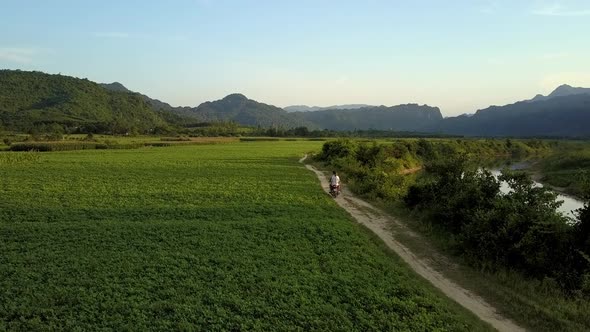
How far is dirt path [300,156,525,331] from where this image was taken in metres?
11.4

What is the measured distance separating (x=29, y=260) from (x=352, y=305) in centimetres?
1094

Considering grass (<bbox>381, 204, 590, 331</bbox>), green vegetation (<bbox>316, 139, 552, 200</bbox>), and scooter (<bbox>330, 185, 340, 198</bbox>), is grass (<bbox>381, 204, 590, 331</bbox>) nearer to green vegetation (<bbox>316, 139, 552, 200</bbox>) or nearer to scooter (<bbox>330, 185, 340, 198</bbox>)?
green vegetation (<bbox>316, 139, 552, 200</bbox>)

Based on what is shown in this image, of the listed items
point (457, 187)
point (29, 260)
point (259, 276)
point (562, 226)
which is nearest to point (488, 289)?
point (562, 226)

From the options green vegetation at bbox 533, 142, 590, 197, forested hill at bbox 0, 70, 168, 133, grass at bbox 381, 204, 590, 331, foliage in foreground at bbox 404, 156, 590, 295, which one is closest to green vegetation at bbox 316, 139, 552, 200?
foliage in foreground at bbox 404, 156, 590, 295

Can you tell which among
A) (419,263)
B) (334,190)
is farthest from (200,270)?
(334,190)

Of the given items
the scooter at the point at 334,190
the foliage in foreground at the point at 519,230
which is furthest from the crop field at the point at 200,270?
the scooter at the point at 334,190

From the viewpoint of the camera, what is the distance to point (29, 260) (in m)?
14.4

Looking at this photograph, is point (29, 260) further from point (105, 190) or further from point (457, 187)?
point (457, 187)

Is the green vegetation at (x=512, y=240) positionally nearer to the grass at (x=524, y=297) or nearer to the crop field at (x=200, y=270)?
the grass at (x=524, y=297)

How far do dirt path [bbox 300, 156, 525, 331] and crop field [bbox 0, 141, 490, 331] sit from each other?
611mm

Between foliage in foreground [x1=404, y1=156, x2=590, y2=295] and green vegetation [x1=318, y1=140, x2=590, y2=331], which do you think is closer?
green vegetation [x1=318, y1=140, x2=590, y2=331]

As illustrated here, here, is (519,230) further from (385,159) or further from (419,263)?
(385,159)

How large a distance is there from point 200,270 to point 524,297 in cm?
989

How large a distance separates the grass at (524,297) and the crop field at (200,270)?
5.16 feet
